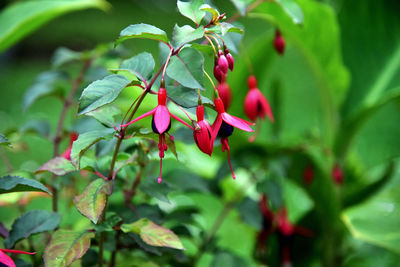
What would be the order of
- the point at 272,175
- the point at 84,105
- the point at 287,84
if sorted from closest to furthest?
the point at 84,105, the point at 272,175, the point at 287,84

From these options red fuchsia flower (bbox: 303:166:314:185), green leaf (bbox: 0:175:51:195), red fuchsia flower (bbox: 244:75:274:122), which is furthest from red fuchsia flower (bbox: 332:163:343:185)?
green leaf (bbox: 0:175:51:195)

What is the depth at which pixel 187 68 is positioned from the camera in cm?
46

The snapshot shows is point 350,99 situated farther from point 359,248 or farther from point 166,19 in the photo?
point 166,19

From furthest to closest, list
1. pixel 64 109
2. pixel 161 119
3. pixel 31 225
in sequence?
pixel 64 109 → pixel 31 225 → pixel 161 119

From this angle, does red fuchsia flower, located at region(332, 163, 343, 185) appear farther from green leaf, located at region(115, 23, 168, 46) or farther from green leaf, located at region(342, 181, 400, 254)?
green leaf, located at region(115, 23, 168, 46)

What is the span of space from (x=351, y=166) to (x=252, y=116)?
53cm

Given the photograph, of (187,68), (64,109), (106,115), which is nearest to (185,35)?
(187,68)

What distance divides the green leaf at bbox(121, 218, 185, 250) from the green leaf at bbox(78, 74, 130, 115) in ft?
A: 0.47

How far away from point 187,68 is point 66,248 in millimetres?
225

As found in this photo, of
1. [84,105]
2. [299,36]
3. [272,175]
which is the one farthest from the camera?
[299,36]

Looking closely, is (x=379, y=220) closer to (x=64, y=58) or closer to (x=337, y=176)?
(x=337, y=176)

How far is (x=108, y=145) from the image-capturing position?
58 cm

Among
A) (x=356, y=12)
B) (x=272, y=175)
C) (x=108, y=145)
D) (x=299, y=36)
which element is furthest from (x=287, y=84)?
(x=108, y=145)

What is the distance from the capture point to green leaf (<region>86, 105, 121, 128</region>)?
1.67 ft
